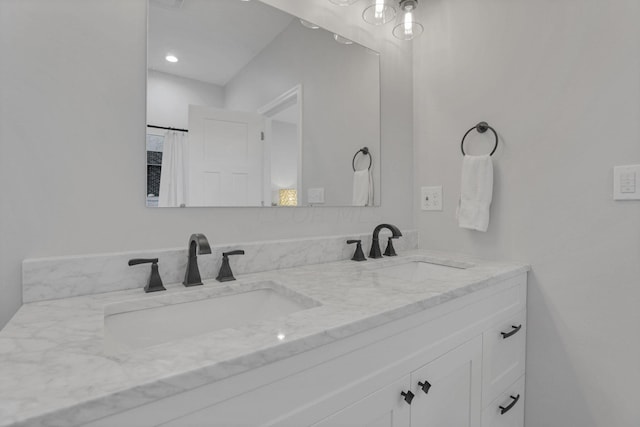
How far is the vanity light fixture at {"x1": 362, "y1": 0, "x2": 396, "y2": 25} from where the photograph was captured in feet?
4.84

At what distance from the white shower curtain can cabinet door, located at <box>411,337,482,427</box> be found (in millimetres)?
887

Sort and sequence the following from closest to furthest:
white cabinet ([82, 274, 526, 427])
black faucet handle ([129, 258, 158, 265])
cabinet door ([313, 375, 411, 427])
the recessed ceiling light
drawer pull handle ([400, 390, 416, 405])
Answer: white cabinet ([82, 274, 526, 427]) → cabinet door ([313, 375, 411, 427]) → drawer pull handle ([400, 390, 416, 405]) → black faucet handle ([129, 258, 158, 265]) → the recessed ceiling light

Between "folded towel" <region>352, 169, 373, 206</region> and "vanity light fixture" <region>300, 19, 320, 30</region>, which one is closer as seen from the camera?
"vanity light fixture" <region>300, 19, 320, 30</region>

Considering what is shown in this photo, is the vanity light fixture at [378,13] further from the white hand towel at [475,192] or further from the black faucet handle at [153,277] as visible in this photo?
the black faucet handle at [153,277]

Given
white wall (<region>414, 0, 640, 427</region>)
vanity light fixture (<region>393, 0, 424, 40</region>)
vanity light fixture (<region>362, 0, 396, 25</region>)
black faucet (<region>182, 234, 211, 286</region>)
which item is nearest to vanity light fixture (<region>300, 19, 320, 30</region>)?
vanity light fixture (<region>362, 0, 396, 25</region>)

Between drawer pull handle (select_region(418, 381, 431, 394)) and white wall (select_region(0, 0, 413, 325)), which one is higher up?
white wall (select_region(0, 0, 413, 325))

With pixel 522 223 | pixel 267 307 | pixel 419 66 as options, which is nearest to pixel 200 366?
pixel 267 307

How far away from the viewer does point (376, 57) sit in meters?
1.60

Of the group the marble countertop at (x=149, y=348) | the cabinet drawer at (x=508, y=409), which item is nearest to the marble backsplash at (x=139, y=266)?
the marble countertop at (x=149, y=348)

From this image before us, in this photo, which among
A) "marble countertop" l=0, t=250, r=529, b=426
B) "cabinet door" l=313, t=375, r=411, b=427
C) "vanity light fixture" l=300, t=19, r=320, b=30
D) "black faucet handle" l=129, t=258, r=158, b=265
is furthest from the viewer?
"vanity light fixture" l=300, t=19, r=320, b=30

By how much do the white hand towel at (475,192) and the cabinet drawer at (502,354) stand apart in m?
0.42

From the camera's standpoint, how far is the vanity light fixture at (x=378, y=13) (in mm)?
1476

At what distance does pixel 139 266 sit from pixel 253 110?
0.68 meters

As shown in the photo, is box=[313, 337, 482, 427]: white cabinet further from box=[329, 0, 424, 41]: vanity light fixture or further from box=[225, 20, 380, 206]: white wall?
box=[329, 0, 424, 41]: vanity light fixture
